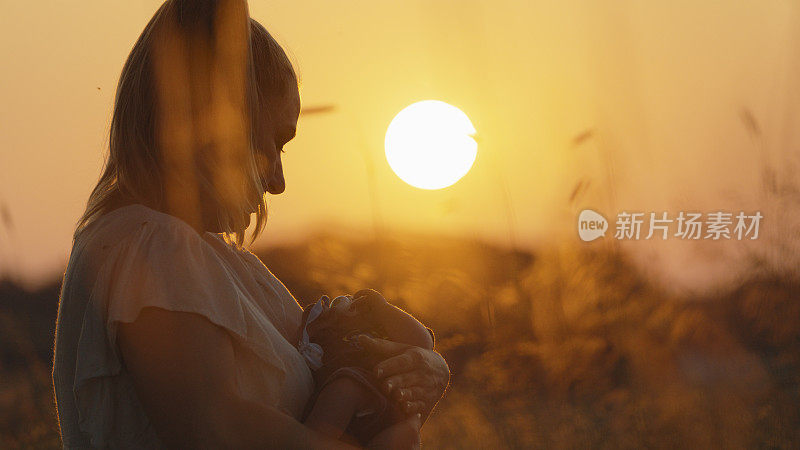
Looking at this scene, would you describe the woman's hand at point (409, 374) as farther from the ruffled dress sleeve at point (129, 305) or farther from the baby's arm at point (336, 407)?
the ruffled dress sleeve at point (129, 305)

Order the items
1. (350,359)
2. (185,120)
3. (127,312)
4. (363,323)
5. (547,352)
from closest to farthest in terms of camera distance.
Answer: (127,312), (185,120), (350,359), (363,323), (547,352)

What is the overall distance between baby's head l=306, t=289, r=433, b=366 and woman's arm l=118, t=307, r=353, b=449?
1.32ft

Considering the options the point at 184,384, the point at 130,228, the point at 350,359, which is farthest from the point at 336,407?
the point at 130,228

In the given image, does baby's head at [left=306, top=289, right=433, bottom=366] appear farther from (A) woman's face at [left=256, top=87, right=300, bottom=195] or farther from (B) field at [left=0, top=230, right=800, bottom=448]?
(B) field at [left=0, top=230, right=800, bottom=448]

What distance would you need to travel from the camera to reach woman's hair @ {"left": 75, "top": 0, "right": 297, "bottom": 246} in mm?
987

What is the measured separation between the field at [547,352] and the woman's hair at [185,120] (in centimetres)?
217

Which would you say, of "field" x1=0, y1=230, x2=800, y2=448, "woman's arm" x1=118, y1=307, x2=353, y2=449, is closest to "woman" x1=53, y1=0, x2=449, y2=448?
"woman's arm" x1=118, y1=307, x2=353, y2=449

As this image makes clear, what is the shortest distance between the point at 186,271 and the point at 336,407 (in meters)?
0.32

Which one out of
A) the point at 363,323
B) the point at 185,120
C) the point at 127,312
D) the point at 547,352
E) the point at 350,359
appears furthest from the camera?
the point at 547,352

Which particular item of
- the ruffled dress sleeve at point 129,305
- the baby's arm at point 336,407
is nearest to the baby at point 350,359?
the baby's arm at point 336,407

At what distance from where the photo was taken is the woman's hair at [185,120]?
3.24ft

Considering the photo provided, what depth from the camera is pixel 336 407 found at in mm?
1025

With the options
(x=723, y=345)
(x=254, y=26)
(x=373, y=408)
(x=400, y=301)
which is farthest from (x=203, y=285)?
(x=723, y=345)

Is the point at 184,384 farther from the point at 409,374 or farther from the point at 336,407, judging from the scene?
the point at 409,374
